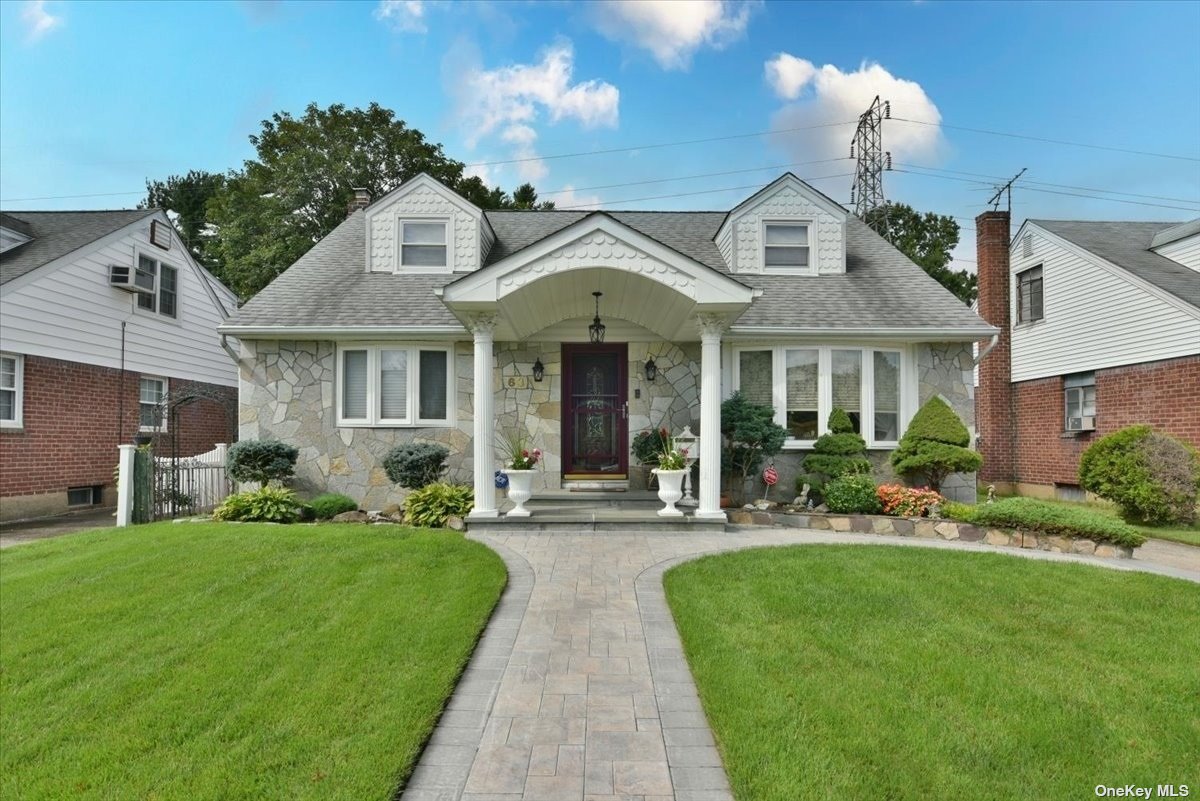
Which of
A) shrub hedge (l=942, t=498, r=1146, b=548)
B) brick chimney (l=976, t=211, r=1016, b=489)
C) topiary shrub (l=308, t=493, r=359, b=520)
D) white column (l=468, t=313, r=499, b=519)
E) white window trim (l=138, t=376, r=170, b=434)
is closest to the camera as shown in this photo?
shrub hedge (l=942, t=498, r=1146, b=548)

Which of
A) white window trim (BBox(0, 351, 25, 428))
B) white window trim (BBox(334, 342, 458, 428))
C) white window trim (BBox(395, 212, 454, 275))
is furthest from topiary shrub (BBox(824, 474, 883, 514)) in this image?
white window trim (BBox(0, 351, 25, 428))

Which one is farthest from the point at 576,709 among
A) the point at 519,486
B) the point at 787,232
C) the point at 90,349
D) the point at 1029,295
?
the point at 1029,295

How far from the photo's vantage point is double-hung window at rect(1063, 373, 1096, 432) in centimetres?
1366

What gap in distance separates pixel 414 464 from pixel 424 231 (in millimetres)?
4888

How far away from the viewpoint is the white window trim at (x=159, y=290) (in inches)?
537

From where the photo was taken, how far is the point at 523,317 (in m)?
9.44

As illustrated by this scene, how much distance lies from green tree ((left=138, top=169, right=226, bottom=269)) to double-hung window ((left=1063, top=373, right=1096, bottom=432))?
36.6m

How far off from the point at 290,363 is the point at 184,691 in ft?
25.8

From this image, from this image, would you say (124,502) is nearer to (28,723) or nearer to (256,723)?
(28,723)

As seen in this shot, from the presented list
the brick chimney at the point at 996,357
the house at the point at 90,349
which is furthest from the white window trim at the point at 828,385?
the house at the point at 90,349

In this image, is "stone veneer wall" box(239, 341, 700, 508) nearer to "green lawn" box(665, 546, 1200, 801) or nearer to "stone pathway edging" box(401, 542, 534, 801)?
"green lawn" box(665, 546, 1200, 801)

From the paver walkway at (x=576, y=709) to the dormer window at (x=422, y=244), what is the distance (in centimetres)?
757

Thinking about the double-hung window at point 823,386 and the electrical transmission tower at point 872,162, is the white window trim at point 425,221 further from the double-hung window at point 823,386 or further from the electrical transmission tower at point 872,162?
the electrical transmission tower at point 872,162

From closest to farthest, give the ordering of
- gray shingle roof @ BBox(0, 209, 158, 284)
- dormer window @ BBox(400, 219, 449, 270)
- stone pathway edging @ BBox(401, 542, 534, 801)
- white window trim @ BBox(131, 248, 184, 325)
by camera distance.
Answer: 1. stone pathway edging @ BBox(401, 542, 534, 801)
2. gray shingle roof @ BBox(0, 209, 158, 284)
3. dormer window @ BBox(400, 219, 449, 270)
4. white window trim @ BBox(131, 248, 184, 325)
